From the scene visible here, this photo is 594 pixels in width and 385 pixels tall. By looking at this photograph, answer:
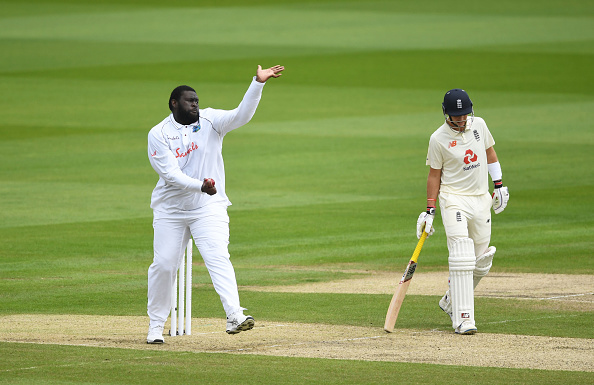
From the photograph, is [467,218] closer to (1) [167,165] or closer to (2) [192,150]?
(2) [192,150]

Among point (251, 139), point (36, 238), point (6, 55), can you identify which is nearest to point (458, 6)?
point (6, 55)

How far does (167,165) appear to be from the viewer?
9.27 metres

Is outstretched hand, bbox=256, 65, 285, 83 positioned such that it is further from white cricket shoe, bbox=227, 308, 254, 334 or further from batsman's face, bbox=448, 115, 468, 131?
white cricket shoe, bbox=227, 308, 254, 334

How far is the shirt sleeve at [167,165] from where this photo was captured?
9.12 metres

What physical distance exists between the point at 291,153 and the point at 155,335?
1543cm

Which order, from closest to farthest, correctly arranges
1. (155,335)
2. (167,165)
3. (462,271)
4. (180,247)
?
1. (167,165)
2. (155,335)
3. (180,247)
4. (462,271)

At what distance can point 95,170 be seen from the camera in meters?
23.0

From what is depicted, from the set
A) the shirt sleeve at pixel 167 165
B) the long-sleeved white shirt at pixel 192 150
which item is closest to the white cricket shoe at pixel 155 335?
the long-sleeved white shirt at pixel 192 150

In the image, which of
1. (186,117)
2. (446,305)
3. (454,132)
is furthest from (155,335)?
(454,132)

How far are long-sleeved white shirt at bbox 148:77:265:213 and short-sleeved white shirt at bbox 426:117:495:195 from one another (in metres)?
1.76

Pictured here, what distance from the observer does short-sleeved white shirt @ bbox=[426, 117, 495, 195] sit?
10.2 meters

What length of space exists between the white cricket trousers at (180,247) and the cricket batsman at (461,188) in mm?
1941

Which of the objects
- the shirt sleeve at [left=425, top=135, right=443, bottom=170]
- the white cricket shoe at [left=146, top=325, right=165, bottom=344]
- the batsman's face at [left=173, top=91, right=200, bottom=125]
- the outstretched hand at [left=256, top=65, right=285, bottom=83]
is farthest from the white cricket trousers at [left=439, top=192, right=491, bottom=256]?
the white cricket shoe at [left=146, top=325, right=165, bottom=344]

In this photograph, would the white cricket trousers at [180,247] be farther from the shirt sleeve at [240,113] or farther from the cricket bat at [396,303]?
the cricket bat at [396,303]
